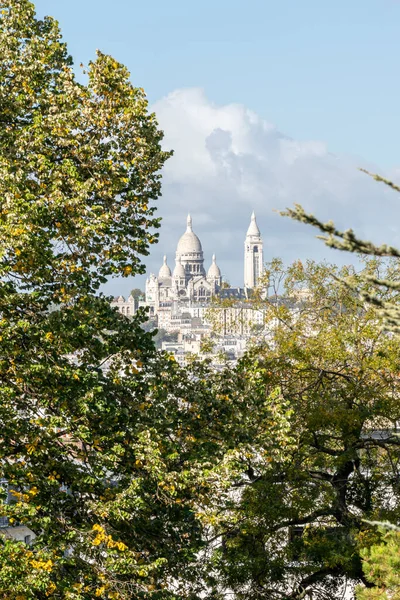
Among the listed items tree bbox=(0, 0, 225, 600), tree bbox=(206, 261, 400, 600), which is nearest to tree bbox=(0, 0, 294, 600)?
tree bbox=(0, 0, 225, 600)

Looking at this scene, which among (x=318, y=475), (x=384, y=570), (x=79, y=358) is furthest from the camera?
(x=318, y=475)

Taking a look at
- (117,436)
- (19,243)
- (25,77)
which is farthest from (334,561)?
(25,77)

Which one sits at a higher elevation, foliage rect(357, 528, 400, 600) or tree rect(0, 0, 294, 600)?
tree rect(0, 0, 294, 600)

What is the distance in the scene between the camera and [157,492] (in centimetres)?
1316

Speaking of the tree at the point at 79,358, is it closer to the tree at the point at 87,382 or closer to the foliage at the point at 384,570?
the tree at the point at 87,382

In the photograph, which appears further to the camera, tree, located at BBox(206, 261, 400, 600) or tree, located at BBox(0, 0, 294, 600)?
tree, located at BBox(206, 261, 400, 600)

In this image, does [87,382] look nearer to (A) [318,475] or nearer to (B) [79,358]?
(B) [79,358]

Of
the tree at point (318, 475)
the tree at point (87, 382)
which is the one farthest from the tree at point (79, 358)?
the tree at point (318, 475)

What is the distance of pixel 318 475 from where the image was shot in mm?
18328

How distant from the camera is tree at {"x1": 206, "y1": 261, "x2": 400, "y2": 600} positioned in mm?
16219

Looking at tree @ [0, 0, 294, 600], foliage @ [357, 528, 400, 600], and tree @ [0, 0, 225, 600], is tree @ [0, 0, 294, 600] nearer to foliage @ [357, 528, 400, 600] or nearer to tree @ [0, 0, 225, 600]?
tree @ [0, 0, 225, 600]

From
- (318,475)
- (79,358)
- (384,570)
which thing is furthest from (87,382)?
(318,475)

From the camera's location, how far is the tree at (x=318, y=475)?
16219 millimetres

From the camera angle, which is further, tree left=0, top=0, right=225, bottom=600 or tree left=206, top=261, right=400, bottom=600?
tree left=206, top=261, right=400, bottom=600
